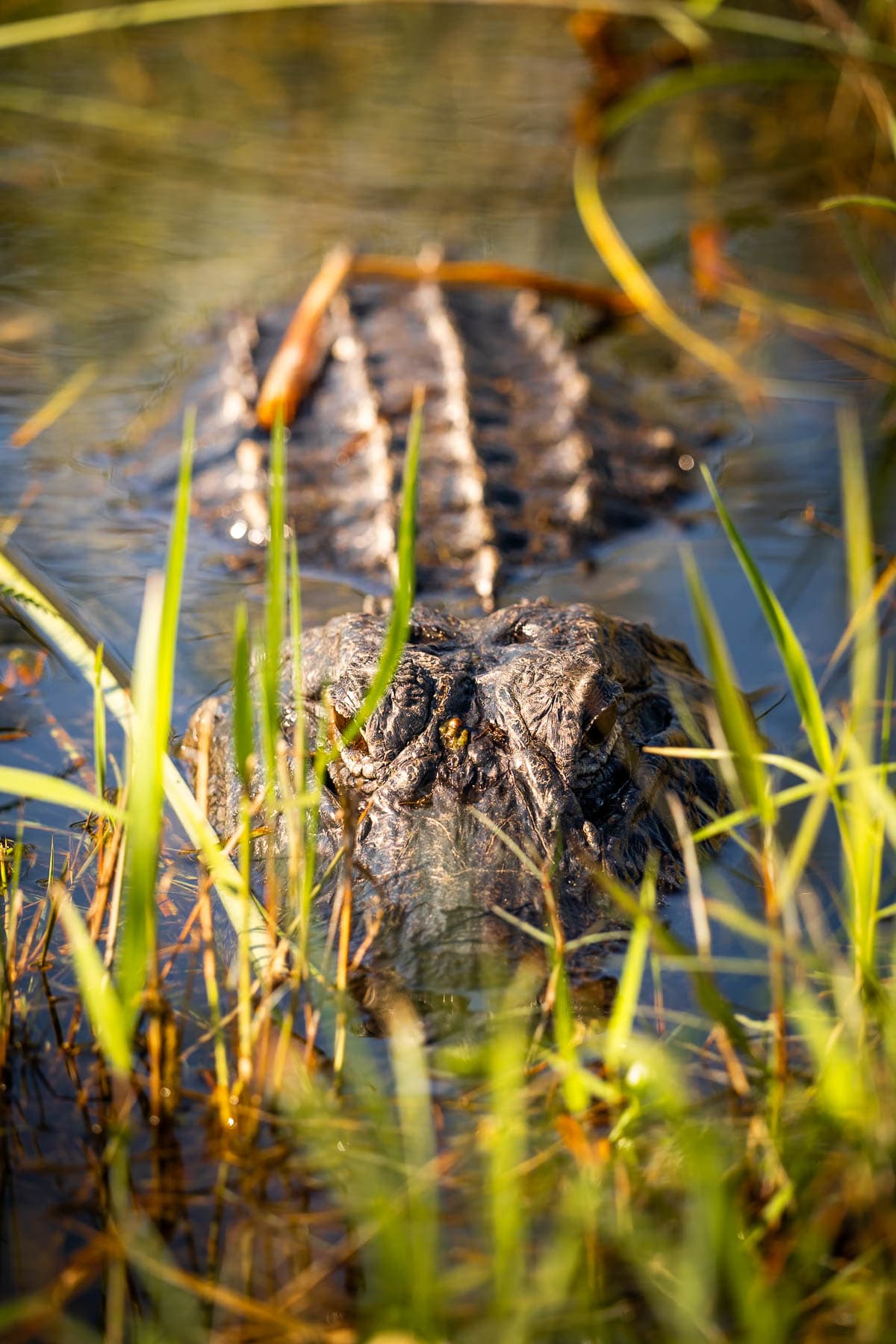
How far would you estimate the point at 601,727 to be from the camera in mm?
2283

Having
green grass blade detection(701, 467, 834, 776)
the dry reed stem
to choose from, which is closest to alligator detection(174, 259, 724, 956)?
the dry reed stem

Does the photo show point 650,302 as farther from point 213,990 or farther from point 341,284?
point 213,990

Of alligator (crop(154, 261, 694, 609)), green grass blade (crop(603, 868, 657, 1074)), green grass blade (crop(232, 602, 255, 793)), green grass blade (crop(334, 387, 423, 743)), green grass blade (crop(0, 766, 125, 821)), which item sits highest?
alligator (crop(154, 261, 694, 609))

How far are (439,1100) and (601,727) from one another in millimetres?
769

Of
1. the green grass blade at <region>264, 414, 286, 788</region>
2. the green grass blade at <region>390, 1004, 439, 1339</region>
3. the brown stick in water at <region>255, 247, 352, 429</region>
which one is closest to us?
the green grass blade at <region>390, 1004, 439, 1339</region>

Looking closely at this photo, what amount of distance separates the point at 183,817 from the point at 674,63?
7.23 metres

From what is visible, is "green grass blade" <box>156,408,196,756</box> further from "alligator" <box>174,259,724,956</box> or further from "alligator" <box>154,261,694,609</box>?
"alligator" <box>154,261,694,609</box>

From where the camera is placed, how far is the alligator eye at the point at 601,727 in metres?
2.26

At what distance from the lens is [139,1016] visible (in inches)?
73.7

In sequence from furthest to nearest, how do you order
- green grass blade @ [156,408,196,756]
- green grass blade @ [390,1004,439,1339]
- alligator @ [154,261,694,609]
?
alligator @ [154,261,694,609] < green grass blade @ [156,408,196,756] < green grass blade @ [390,1004,439,1339]

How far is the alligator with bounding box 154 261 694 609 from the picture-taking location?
3.67 metres

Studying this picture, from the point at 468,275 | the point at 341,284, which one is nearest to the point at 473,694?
the point at 341,284

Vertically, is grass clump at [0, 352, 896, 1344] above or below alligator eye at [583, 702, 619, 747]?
below

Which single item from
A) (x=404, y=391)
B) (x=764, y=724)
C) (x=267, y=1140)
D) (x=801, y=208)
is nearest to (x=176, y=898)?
(x=267, y=1140)
